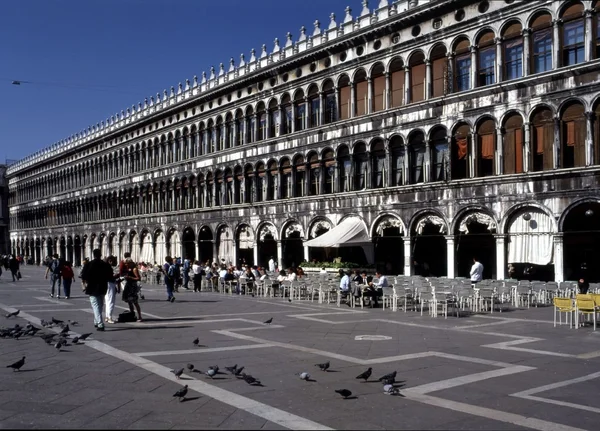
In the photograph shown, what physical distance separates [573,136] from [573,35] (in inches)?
163

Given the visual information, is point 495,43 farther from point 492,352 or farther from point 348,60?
point 492,352

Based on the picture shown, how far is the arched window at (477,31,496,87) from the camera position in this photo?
29.7 m

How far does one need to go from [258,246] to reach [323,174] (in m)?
8.28

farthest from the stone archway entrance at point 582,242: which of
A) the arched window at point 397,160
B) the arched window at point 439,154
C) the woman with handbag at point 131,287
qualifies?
the woman with handbag at point 131,287

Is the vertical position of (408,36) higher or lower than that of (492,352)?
higher

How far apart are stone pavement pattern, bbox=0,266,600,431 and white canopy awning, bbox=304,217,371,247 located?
43.9 feet

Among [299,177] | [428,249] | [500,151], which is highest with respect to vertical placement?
[500,151]

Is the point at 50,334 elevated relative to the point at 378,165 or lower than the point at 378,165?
lower

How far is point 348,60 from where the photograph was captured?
3691cm

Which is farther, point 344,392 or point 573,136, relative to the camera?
point 573,136

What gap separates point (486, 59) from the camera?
30.1m

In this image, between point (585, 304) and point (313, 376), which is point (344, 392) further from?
point (585, 304)

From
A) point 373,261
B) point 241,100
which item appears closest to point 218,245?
point 241,100

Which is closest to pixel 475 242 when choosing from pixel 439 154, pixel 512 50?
pixel 439 154
